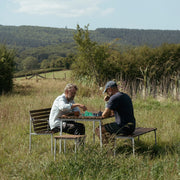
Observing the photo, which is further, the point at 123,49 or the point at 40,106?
the point at 123,49

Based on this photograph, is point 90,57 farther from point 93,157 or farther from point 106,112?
point 93,157

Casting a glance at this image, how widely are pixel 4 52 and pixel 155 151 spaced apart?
1430 cm

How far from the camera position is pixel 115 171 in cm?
428

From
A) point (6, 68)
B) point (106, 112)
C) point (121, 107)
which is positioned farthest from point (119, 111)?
point (6, 68)

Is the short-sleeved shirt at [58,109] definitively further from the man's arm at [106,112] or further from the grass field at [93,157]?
the man's arm at [106,112]

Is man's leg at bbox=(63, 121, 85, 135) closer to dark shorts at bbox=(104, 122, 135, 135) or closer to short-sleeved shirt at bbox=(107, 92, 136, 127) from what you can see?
dark shorts at bbox=(104, 122, 135, 135)

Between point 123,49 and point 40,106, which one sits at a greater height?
point 123,49

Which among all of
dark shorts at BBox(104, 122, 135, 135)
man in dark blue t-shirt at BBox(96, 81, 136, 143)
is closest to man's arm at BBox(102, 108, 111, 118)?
man in dark blue t-shirt at BBox(96, 81, 136, 143)

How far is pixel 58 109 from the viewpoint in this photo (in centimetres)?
621

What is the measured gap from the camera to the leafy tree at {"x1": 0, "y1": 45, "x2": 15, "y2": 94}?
18.1m

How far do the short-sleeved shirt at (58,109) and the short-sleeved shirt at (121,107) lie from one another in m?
0.96

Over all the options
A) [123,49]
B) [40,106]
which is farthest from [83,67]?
[40,106]

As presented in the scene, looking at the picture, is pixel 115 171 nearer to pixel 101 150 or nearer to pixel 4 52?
pixel 101 150

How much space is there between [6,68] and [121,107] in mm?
13950
